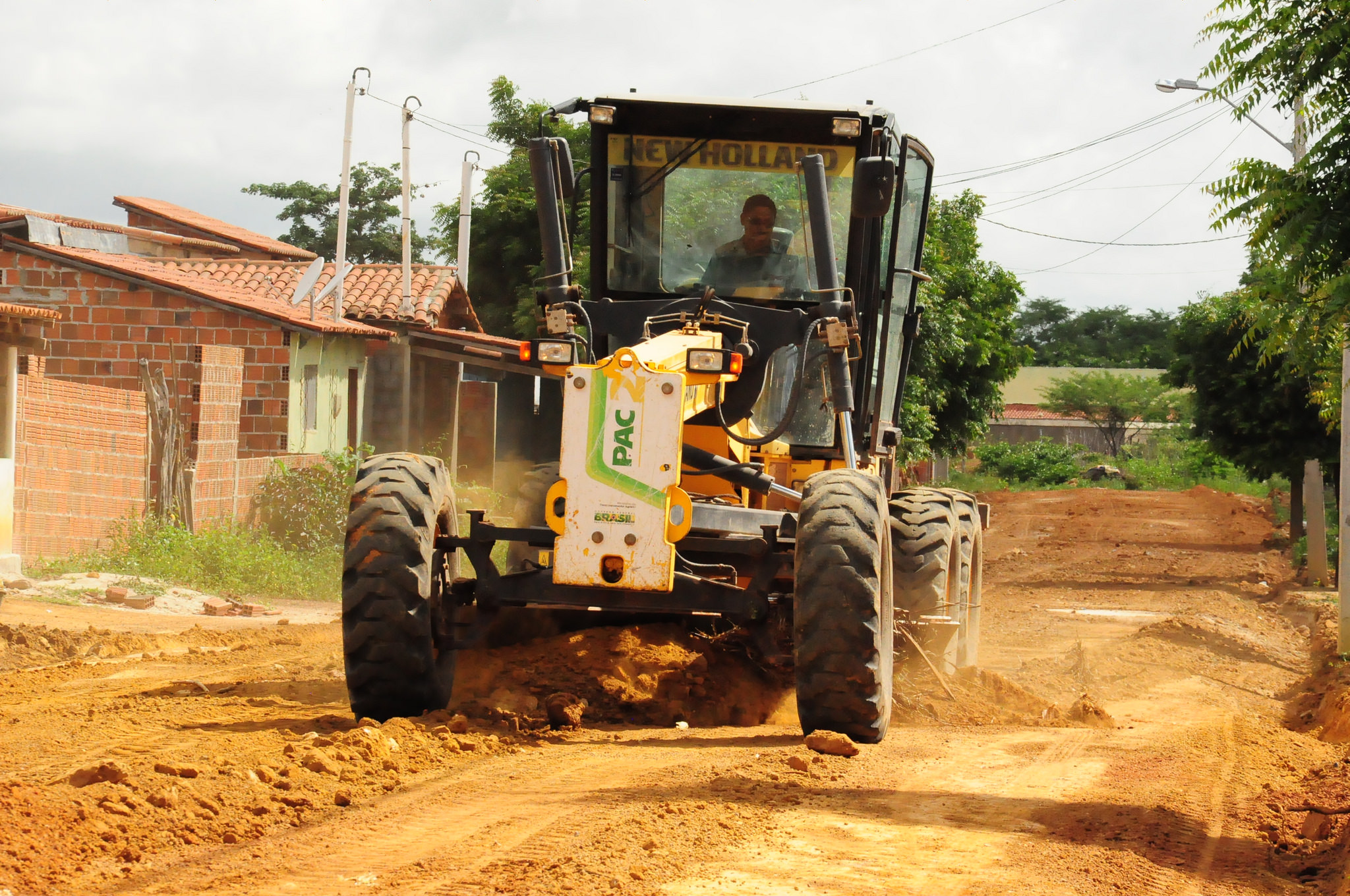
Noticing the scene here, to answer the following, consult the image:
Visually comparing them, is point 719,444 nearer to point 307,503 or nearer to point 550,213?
point 550,213

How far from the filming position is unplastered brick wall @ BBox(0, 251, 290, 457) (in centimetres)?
1972

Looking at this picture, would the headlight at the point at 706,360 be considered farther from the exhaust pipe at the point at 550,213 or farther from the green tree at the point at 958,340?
the green tree at the point at 958,340

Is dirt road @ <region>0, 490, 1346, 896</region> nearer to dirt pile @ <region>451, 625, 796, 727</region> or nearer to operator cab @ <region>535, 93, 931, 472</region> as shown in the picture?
dirt pile @ <region>451, 625, 796, 727</region>

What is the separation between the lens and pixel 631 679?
7.92m

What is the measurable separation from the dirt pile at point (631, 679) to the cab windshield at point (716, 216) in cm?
216

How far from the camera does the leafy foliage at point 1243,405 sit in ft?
75.7

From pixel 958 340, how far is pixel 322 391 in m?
11.0

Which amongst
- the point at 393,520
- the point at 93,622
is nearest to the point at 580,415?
the point at 393,520

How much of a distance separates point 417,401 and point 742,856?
2267cm

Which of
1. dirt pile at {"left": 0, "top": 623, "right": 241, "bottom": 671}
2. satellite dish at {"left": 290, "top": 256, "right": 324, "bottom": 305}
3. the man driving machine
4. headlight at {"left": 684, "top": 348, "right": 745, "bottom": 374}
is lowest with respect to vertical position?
dirt pile at {"left": 0, "top": 623, "right": 241, "bottom": 671}

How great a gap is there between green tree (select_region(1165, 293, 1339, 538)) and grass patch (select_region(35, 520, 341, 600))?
14837 millimetres

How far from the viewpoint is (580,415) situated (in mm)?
6848

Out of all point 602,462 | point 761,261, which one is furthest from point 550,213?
point 602,462

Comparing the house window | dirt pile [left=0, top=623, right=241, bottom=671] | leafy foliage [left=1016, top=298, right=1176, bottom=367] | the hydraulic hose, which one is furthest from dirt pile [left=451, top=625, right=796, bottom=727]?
leafy foliage [left=1016, top=298, right=1176, bottom=367]
